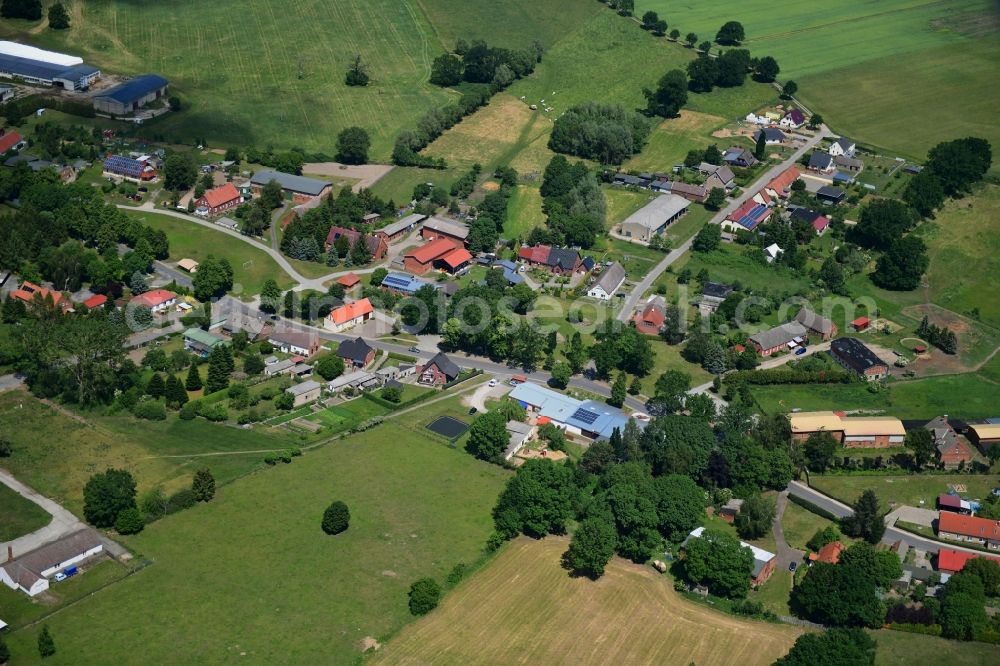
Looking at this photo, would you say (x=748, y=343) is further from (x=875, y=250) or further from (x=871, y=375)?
(x=875, y=250)

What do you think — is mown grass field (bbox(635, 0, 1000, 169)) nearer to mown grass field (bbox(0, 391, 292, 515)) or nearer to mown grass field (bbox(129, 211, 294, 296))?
mown grass field (bbox(129, 211, 294, 296))

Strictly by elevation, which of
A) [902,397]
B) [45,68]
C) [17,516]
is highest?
[45,68]

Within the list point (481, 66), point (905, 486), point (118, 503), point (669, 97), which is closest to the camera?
point (118, 503)

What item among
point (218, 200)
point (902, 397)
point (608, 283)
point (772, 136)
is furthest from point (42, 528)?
point (772, 136)

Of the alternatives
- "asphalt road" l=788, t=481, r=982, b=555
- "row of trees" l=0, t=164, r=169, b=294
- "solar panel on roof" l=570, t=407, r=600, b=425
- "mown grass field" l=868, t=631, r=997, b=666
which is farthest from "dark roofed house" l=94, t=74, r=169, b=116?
"mown grass field" l=868, t=631, r=997, b=666

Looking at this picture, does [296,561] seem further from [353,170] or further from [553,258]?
[353,170]

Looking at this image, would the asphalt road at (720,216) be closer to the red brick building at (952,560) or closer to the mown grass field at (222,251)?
the mown grass field at (222,251)
